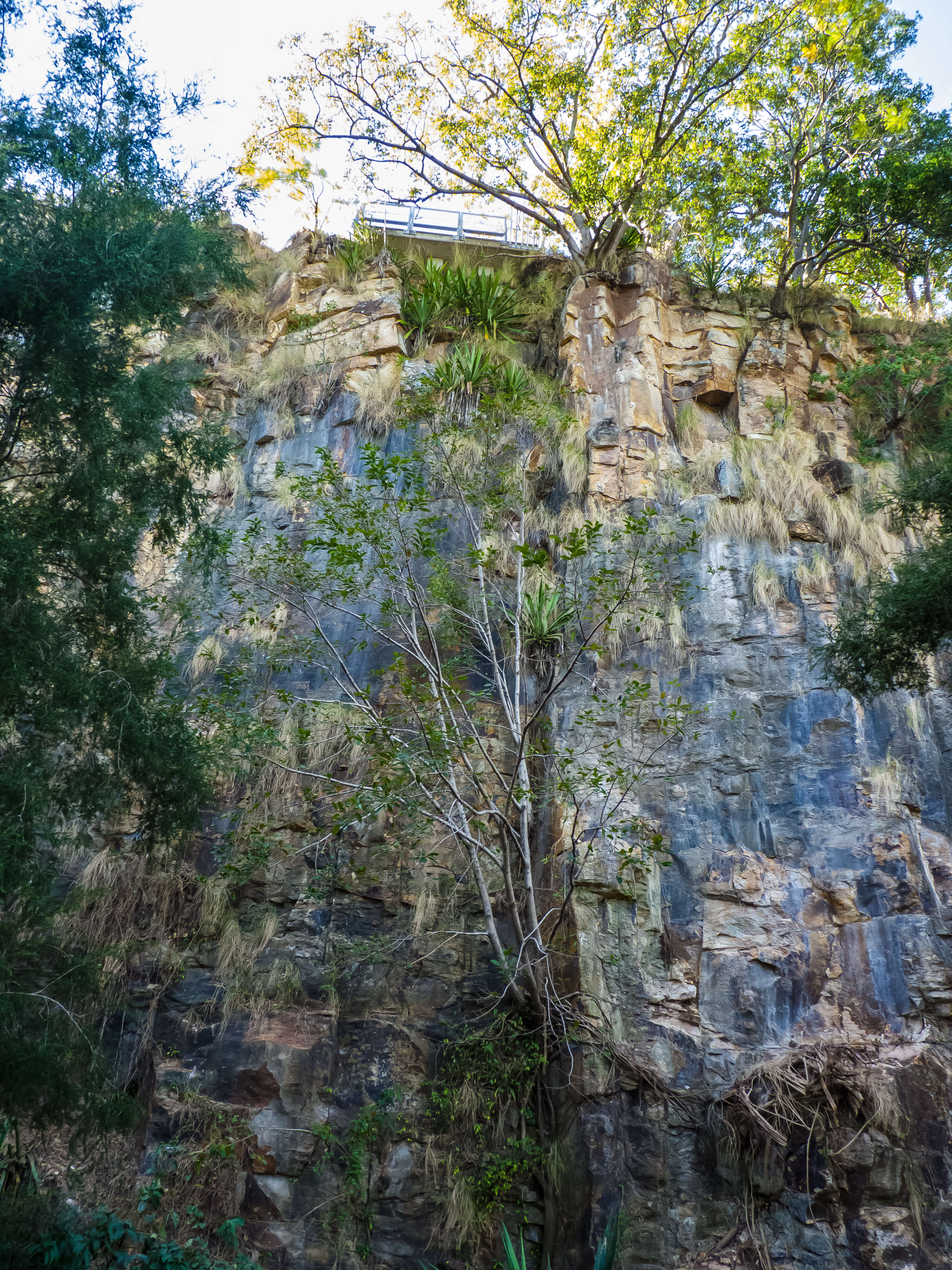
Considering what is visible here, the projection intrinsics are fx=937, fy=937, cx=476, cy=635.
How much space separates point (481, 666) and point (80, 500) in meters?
5.08

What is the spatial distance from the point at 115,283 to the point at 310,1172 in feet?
23.0

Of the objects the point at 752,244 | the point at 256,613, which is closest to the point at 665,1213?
the point at 256,613

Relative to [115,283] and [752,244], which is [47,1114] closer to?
[115,283]

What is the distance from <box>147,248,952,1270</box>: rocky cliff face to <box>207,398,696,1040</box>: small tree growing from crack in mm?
393

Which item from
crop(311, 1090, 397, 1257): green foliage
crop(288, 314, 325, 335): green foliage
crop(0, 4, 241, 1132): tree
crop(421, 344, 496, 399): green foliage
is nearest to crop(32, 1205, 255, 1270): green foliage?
crop(0, 4, 241, 1132): tree

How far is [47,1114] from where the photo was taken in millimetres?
6000

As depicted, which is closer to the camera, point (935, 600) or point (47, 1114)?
point (47, 1114)

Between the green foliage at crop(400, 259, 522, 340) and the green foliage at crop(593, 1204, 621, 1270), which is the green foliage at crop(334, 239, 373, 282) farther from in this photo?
the green foliage at crop(593, 1204, 621, 1270)

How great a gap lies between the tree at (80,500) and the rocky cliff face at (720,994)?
193cm

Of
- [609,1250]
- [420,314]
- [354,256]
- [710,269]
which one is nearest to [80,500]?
[609,1250]

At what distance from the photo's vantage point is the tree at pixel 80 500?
6.05 meters

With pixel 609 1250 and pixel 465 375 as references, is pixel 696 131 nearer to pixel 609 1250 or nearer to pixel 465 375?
pixel 465 375

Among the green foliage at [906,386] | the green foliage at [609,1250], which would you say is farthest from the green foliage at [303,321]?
the green foliage at [609,1250]

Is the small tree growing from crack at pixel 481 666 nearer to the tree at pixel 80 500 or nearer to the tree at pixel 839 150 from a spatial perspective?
the tree at pixel 80 500
